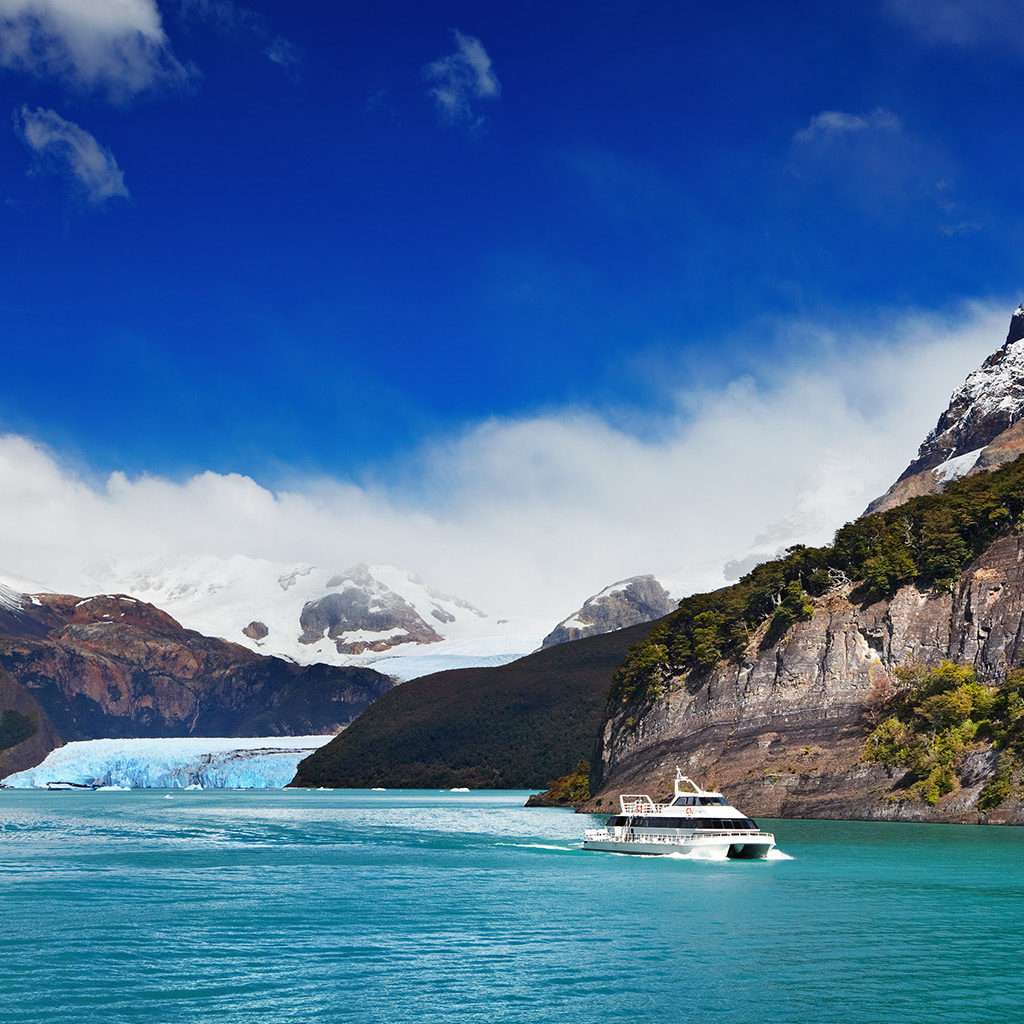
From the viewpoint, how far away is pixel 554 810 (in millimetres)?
162000

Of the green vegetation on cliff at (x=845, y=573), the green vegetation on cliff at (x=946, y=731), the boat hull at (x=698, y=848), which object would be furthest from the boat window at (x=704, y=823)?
the green vegetation on cliff at (x=845, y=573)

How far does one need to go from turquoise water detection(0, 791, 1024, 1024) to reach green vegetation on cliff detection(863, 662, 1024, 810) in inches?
589

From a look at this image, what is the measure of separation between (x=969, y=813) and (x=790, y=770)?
1917 centimetres

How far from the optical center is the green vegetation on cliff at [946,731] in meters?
94.2

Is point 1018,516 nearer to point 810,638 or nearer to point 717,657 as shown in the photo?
point 810,638

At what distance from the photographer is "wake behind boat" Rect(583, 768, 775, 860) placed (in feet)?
245

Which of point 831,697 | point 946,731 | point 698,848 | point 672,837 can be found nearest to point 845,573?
point 831,697

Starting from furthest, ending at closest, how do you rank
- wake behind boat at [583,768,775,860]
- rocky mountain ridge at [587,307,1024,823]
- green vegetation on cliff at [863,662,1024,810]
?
1. rocky mountain ridge at [587,307,1024,823]
2. green vegetation on cliff at [863,662,1024,810]
3. wake behind boat at [583,768,775,860]

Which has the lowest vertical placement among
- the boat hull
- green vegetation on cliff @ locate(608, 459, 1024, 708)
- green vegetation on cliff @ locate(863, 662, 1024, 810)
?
the boat hull

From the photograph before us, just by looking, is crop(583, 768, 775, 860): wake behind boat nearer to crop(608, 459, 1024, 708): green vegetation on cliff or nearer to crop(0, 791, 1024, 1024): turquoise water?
crop(0, 791, 1024, 1024): turquoise water

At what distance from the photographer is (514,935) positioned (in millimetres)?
43344

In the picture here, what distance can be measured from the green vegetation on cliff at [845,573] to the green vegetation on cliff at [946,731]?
46.7ft

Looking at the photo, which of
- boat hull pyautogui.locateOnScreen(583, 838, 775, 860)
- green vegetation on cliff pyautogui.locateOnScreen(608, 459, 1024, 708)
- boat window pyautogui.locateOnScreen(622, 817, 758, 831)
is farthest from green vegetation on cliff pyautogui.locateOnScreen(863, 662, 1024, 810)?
boat hull pyautogui.locateOnScreen(583, 838, 775, 860)

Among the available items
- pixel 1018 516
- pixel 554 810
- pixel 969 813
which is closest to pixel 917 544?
pixel 1018 516
